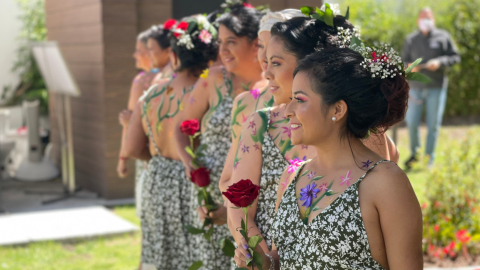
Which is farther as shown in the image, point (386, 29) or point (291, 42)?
point (386, 29)

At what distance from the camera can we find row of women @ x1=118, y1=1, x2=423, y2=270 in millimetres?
1770

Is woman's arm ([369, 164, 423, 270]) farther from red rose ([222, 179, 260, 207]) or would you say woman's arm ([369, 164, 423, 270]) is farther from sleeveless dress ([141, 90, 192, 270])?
sleeveless dress ([141, 90, 192, 270])

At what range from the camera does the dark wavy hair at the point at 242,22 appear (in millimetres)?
3342

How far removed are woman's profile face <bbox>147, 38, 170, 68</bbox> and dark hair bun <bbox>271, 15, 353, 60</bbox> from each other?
312cm

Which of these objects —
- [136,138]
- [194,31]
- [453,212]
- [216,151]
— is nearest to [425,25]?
[453,212]

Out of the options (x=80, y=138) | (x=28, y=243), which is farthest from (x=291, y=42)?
(x=80, y=138)

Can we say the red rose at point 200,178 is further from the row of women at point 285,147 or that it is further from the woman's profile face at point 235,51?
the woman's profile face at point 235,51

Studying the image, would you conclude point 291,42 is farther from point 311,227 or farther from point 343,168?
point 311,227

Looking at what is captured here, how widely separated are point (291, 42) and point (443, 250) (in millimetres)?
3047

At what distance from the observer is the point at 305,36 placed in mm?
2311

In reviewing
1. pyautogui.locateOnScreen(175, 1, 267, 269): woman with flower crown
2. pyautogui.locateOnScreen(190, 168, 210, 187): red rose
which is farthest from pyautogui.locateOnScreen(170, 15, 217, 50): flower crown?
pyautogui.locateOnScreen(190, 168, 210, 187): red rose

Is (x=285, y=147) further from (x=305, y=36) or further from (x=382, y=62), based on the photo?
(x=382, y=62)

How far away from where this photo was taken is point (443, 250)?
4.71 metres

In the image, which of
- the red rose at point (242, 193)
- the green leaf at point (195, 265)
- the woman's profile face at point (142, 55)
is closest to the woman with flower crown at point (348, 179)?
the red rose at point (242, 193)
